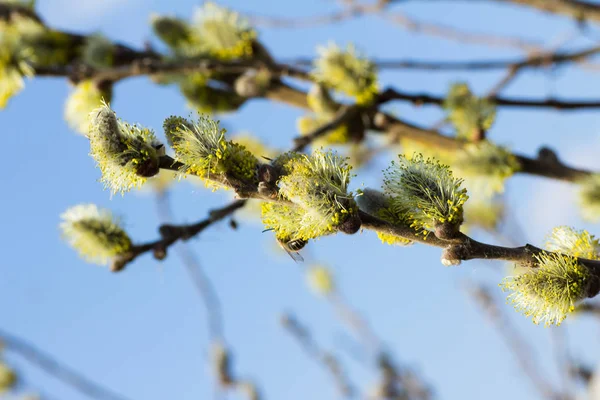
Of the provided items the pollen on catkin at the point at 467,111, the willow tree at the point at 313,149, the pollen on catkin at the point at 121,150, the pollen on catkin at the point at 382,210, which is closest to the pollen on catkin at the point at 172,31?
the willow tree at the point at 313,149

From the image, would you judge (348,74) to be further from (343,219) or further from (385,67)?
(343,219)

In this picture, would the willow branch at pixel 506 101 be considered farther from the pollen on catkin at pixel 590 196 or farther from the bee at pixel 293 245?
the bee at pixel 293 245

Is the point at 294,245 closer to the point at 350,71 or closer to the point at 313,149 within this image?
the point at 313,149

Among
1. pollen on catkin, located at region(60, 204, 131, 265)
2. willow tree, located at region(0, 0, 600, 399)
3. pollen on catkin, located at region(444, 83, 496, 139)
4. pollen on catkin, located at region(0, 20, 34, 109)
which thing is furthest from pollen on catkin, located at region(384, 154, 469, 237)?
pollen on catkin, located at region(0, 20, 34, 109)

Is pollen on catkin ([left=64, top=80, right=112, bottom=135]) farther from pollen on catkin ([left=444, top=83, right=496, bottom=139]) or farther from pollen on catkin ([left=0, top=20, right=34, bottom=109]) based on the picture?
pollen on catkin ([left=444, top=83, right=496, bottom=139])

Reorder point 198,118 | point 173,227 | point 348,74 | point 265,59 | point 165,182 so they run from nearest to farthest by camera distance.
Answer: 1. point 198,118
2. point 173,227
3. point 348,74
4. point 265,59
5. point 165,182

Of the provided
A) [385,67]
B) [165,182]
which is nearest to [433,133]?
[385,67]
